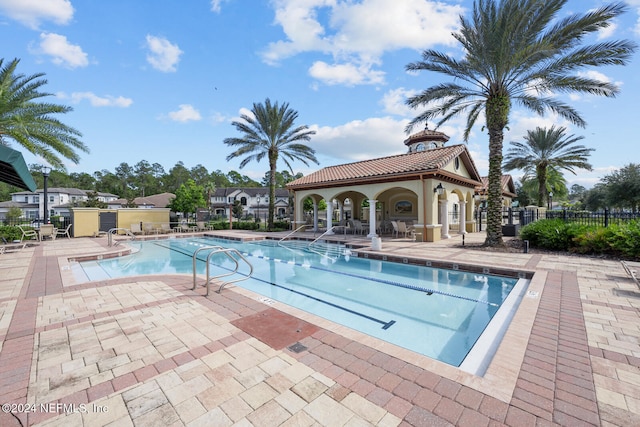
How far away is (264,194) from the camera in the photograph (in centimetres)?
6338

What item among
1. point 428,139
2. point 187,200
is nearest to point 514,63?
point 428,139

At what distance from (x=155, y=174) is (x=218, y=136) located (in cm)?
7039

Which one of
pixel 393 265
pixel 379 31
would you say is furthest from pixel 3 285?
pixel 379 31

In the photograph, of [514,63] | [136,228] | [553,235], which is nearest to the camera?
[514,63]

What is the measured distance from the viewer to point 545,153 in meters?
25.0

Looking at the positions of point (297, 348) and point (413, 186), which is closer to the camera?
point (297, 348)

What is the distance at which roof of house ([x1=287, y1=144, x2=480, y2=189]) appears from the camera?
50.3 feet

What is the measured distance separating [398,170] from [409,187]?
1149mm

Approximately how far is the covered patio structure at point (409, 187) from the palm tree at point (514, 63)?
119 inches

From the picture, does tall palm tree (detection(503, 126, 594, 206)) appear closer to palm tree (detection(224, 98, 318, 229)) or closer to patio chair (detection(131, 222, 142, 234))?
palm tree (detection(224, 98, 318, 229))

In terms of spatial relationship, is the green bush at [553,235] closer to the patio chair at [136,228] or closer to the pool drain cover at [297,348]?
the pool drain cover at [297,348]

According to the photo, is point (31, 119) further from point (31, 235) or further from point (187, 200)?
point (187, 200)

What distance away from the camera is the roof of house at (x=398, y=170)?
1534 centimetres

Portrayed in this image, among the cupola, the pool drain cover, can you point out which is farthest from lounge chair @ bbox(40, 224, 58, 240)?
the cupola
